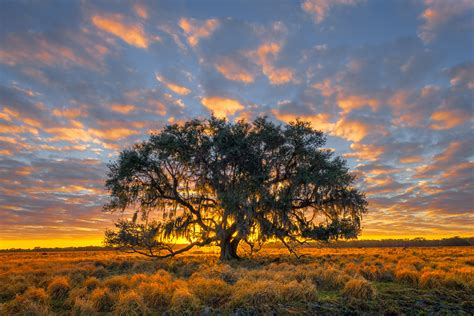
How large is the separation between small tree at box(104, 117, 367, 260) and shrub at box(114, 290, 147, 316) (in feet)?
45.6

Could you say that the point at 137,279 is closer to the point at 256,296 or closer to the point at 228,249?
the point at 256,296

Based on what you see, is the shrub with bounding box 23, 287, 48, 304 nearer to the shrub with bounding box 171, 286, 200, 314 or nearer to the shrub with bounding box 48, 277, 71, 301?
the shrub with bounding box 48, 277, 71, 301

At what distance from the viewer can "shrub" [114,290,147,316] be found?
8469 mm

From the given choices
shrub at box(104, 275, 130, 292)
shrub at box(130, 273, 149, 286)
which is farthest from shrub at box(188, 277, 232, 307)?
shrub at box(104, 275, 130, 292)

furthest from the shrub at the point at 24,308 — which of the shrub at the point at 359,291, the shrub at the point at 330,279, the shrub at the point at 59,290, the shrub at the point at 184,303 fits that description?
the shrub at the point at 330,279

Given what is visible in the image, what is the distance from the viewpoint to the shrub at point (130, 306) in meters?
8.47

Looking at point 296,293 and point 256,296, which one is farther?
point 296,293

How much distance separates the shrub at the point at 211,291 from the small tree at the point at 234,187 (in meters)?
12.0

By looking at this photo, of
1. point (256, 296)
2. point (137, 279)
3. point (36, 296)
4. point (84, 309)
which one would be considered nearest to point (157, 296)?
point (84, 309)

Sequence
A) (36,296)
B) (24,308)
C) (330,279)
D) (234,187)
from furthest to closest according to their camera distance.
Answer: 1. (234,187)
2. (330,279)
3. (36,296)
4. (24,308)

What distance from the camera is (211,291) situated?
1007cm

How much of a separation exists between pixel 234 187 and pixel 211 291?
14.2 metres

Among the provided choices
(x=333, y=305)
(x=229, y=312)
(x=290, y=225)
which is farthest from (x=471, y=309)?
(x=290, y=225)

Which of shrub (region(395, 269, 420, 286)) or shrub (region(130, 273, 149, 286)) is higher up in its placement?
shrub (region(130, 273, 149, 286))
